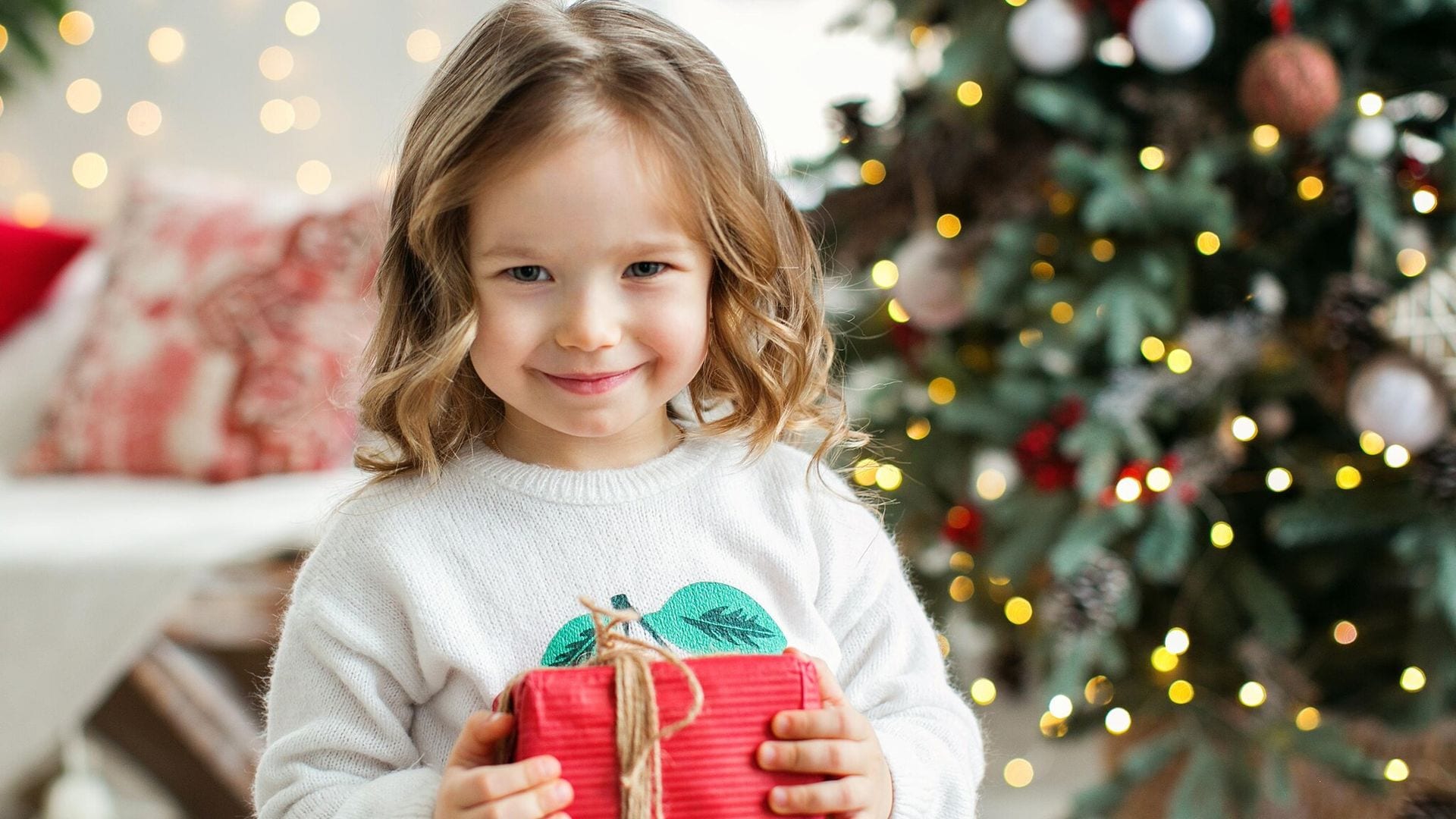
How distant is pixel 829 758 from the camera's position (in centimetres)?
76

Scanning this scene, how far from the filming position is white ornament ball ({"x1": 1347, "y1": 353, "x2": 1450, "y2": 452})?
157cm

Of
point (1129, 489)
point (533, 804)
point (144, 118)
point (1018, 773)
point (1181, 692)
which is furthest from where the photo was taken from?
point (144, 118)

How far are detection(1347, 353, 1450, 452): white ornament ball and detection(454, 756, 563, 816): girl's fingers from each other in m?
1.26

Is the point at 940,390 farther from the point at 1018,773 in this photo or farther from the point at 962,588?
the point at 1018,773

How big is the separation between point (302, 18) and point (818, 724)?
262 cm

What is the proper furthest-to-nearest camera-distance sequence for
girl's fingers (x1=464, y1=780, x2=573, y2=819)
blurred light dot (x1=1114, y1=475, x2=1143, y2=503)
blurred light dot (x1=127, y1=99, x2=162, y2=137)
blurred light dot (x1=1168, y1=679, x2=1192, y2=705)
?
1. blurred light dot (x1=127, y1=99, x2=162, y2=137)
2. blurred light dot (x1=1168, y1=679, x2=1192, y2=705)
3. blurred light dot (x1=1114, y1=475, x2=1143, y2=503)
4. girl's fingers (x1=464, y1=780, x2=573, y2=819)

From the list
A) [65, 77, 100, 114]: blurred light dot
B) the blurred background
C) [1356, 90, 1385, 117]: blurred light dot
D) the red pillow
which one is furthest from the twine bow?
[65, 77, 100, 114]: blurred light dot

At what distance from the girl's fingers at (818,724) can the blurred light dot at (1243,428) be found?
1.12 m

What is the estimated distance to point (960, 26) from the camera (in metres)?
1.81

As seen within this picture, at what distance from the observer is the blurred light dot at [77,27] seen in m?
2.97

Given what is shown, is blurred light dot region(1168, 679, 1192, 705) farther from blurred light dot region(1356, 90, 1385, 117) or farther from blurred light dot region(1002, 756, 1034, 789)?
blurred light dot region(1356, 90, 1385, 117)

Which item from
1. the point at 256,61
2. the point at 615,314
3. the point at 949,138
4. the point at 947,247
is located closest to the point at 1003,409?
the point at 947,247

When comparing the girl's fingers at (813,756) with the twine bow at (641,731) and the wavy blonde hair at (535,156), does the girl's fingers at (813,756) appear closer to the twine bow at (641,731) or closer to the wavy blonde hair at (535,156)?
the twine bow at (641,731)

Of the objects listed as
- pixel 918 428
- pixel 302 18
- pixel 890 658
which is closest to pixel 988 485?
pixel 918 428
